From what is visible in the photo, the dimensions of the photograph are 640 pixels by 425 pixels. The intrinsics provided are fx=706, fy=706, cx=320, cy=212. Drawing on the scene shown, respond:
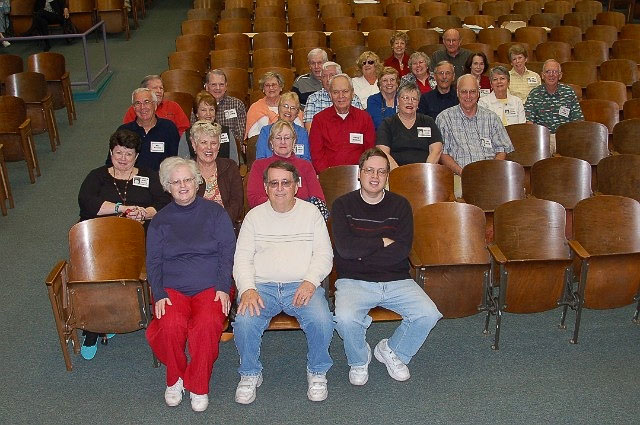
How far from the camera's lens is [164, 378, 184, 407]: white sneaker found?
3418 mm

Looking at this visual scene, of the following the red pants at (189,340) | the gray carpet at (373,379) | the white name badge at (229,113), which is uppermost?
the white name badge at (229,113)

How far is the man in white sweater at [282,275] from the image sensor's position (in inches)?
137

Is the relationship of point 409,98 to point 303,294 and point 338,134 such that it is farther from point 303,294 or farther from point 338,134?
point 303,294

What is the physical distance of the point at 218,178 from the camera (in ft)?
14.0

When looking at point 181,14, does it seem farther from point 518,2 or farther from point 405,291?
point 405,291

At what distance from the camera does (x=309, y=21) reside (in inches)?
330

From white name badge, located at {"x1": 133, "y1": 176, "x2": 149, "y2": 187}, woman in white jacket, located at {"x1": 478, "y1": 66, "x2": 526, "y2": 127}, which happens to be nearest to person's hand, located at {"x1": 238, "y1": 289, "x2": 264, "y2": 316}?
white name badge, located at {"x1": 133, "y1": 176, "x2": 149, "y2": 187}

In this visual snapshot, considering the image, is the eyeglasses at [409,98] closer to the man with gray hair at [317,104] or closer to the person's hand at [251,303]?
the man with gray hair at [317,104]

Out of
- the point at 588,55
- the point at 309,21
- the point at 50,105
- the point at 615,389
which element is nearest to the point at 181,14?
the point at 309,21

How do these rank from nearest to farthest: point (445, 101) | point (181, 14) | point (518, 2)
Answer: point (445, 101) → point (518, 2) → point (181, 14)

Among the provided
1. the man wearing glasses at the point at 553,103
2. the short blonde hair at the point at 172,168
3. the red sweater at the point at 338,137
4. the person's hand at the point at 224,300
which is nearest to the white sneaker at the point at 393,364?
the person's hand at the point at 224,300

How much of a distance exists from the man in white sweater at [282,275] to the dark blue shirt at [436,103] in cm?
223

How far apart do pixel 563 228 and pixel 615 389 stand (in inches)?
37.3

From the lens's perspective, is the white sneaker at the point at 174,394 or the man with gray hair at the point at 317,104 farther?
the man with gray hair at the point at 317,104
